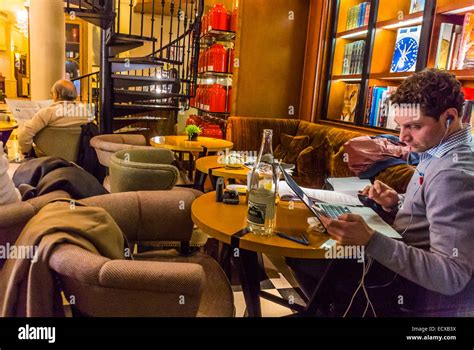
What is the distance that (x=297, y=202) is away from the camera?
1.61m

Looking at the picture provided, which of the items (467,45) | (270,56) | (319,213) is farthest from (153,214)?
(270,56)

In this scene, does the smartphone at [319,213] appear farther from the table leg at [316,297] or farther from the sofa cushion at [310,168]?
the sofa cushion at [310,168]

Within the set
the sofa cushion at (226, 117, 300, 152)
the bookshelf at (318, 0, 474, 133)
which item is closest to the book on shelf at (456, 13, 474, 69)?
the bookshelf at (318, 0, 474, 133)

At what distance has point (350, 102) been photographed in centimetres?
394

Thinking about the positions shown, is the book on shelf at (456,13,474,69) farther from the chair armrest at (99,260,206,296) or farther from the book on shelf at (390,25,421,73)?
the chair armrest at (99,260,206,296)

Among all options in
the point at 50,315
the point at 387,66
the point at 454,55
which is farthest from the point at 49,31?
the point at 50,315

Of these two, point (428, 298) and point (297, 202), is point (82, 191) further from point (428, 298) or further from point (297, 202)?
point (428, 298)

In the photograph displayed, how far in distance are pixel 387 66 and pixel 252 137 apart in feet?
5.69

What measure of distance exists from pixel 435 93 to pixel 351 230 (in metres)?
0.54

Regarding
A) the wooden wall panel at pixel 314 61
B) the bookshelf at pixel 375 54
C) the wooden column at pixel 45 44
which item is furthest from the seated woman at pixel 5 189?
the wooden column at pixel 45 44

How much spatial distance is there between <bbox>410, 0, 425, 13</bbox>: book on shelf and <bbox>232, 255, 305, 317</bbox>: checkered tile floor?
2.29 m

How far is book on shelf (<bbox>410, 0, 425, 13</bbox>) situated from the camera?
284 cm

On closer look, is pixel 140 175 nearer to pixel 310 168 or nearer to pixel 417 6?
pixel 310 168

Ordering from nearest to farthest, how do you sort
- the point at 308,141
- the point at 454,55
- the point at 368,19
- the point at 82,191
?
the point at 82,191
the point at 454,55
the point at 368,19
the point at 308,141
